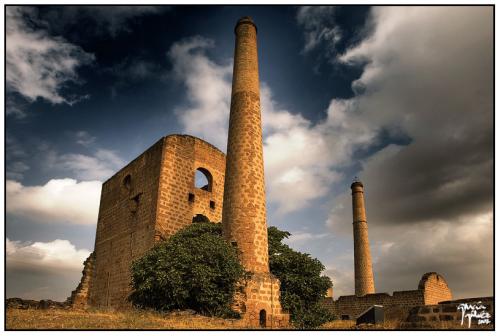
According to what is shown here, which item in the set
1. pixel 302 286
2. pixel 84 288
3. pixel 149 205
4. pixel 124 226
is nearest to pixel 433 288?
pixel 302 286

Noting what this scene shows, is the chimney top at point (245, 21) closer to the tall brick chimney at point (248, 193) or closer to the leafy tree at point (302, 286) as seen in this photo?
the tall brick chimney at point (248, 193)

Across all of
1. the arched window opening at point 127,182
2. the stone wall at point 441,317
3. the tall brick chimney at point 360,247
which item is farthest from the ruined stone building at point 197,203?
the tall brick chimney at point 360,247

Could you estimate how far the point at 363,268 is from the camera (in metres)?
27.0

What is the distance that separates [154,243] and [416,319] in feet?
Answer: 34.5

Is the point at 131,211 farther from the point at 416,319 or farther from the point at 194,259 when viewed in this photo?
the point at 416,319

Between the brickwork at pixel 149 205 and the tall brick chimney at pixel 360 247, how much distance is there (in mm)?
12808

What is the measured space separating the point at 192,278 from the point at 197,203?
731 cm

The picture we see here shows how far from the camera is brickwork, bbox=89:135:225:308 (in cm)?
1697

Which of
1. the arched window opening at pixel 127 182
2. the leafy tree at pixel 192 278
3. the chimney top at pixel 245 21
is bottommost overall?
the leafy tree at pixel 192 278

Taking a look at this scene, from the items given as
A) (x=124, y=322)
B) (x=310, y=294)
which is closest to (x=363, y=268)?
(x=310, y=294)

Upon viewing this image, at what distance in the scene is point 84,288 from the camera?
20.3 metres

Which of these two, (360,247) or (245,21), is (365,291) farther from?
(245,21)

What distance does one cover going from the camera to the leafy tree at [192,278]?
11.3 metres

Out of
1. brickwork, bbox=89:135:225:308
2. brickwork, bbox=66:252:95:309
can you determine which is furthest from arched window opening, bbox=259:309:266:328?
brickwork, bbox=66:252:95:309
